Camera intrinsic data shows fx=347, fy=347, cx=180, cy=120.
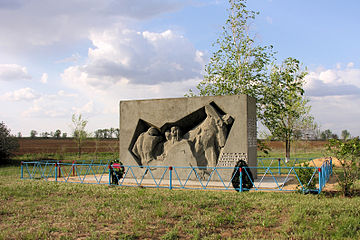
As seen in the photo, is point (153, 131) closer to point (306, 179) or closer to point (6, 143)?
point (306, 179)

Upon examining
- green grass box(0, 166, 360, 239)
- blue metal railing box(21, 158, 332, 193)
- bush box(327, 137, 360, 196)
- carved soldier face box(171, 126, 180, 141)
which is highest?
carved soldier face box(171, 126, 180, 141)

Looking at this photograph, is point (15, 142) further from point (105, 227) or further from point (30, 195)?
point (105, 227)

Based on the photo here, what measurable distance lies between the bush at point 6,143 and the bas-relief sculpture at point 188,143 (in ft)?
44.8

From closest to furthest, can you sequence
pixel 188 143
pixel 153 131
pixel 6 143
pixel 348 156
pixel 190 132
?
pixel 348 156
pixel 188 143
pixel 190 132
pixel 153 131
pixel 6 143

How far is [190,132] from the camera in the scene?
531 inches

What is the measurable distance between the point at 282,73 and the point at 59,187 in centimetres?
1314

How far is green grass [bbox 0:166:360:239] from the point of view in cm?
636

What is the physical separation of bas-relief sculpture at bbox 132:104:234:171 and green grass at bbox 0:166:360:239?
2.67 metres

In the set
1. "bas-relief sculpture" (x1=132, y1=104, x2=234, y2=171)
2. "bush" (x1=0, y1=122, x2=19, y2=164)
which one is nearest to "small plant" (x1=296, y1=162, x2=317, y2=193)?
"bas-relief sculpture" (x1=132, y1=104, x2=234, y2=171)

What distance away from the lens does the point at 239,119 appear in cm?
1260

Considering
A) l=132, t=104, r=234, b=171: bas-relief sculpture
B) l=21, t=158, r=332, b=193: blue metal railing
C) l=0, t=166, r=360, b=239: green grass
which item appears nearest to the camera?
l=0, t=166, r=360, b=239: green grass

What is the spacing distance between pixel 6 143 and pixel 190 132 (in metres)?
16.0

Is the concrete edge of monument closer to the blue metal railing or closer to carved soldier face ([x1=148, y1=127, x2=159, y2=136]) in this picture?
carved soldier face ([x1=148, y1=127, x2=159, y2=136])

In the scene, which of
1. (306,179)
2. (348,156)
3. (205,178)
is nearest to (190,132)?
(205,178)
